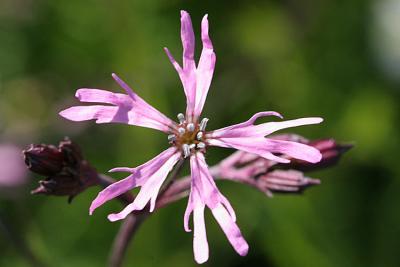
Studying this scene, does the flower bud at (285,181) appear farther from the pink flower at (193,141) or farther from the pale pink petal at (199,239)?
the pale pink petal at (199,239)

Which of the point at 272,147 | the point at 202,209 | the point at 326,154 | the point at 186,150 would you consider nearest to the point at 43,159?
the point at 186,150

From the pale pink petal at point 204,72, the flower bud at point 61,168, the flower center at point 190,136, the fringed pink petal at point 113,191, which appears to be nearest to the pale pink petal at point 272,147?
the flower center at point 190,136

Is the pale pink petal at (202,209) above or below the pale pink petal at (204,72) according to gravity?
below

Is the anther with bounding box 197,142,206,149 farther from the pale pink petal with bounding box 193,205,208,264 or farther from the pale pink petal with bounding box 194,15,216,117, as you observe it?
the pale pink petal with bounding box 193,205,208,264

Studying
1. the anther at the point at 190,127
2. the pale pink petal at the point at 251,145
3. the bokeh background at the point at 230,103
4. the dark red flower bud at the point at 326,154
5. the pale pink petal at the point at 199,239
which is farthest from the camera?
the bokeh background at the point at 230,103

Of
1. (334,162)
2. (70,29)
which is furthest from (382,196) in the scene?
(70,29)

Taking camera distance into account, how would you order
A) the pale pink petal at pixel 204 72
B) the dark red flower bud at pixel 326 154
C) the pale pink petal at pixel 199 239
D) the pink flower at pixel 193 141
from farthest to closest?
the dark red flower bud at pixel 326 154 < the pale pink petal at pixel 204 72 < the pink flower at pixel 193 141 < the pale pink petal at pixel 199 239

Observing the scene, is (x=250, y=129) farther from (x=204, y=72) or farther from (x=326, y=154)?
(x=326, y=154)
